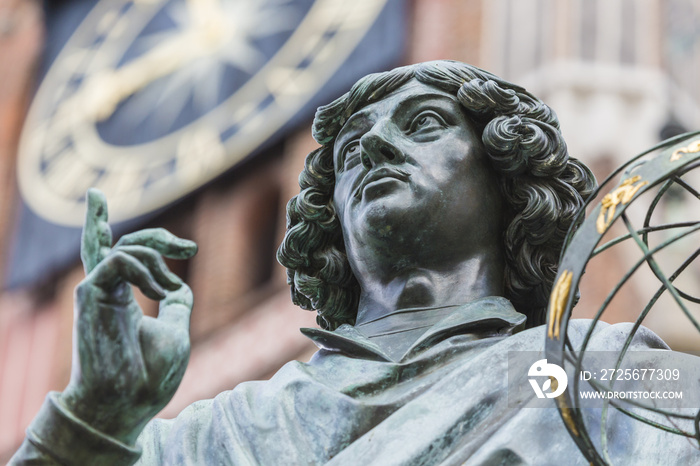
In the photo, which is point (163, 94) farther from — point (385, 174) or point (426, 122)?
point (385, 174)

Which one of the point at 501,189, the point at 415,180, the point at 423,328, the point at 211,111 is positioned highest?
the point at 415,180

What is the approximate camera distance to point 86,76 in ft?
94.6

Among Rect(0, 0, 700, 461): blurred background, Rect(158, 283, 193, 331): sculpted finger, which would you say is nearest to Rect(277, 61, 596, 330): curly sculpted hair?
Rect(158, 283, 193, 331): sculpted finger

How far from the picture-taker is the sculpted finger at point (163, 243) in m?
4.27

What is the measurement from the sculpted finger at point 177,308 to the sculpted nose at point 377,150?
0.79 metres

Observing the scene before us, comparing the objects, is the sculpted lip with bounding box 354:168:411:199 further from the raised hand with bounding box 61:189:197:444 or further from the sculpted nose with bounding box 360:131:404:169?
the raised hand with bounding box 61:189:197:444

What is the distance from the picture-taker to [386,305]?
5.07m

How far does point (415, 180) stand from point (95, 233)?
0.92 m

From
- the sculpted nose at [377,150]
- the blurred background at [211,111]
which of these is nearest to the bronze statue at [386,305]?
the sculpted nose at [377,150]

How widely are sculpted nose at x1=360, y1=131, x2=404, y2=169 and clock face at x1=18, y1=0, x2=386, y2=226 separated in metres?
21.6

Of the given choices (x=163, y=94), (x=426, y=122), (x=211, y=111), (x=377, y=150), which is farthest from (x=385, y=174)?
(x=163, y=94)

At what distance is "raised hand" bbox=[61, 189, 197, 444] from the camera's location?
4227 mm

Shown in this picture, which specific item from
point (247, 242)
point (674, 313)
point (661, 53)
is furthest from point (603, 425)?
point (247, 242)

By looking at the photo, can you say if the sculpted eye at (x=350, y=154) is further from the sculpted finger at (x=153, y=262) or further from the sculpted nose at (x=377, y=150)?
the sculpted finger at (x=153, y=262)
